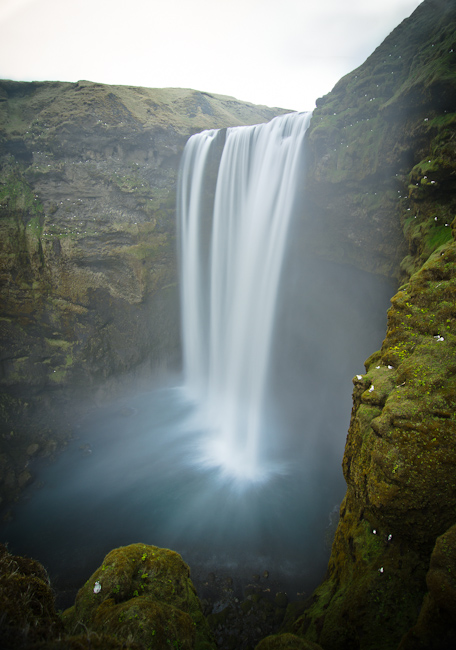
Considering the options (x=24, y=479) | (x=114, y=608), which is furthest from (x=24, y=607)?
(x=24, y=479)

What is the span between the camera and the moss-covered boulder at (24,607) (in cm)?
272

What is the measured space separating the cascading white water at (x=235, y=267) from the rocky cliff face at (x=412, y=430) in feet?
21.9

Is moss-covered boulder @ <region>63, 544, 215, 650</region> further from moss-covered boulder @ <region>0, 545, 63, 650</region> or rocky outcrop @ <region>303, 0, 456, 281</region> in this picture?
rocky outcrop @ <region>303, 0, 456, 281</region>

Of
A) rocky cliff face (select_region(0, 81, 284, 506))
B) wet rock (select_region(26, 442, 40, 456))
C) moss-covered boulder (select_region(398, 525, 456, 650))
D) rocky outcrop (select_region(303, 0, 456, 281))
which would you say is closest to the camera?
moss-covered boulder (select_region(398, 525, 456, 650))

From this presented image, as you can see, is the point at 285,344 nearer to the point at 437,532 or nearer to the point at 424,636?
the point at 437,532

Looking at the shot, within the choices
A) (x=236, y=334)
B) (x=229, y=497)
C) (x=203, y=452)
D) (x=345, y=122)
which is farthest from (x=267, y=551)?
(x=345, y=122)

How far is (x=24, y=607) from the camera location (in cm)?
330

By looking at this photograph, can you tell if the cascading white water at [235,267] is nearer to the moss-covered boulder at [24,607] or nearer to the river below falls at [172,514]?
the river below falls at [172,514]

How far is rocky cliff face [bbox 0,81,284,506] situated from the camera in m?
18.6

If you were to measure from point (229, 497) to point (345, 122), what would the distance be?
18888 mm

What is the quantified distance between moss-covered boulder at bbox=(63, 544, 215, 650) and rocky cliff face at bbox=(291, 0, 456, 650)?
10.7 ft

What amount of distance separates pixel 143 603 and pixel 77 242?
61.3 feet

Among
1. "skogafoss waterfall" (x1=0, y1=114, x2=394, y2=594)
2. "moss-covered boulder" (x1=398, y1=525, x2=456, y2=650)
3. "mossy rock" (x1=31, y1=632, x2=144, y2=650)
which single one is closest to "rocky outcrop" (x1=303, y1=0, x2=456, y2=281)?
"skogafoss waterfall" (x1=0, y1=114, x2=394, y2=594)

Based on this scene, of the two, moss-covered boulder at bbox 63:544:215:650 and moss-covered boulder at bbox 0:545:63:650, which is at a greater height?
moss-covered boulder at bbox 0:545:63:650
